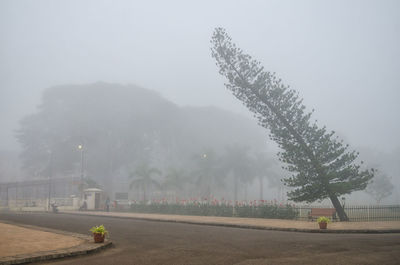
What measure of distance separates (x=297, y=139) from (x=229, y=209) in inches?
305

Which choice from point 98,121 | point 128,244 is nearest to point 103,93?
point 98,121

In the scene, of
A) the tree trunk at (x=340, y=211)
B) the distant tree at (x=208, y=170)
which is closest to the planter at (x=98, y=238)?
the tree trunk at (x=340, y=211)

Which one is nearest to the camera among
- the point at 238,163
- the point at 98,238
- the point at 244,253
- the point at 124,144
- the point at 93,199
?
the point at 244,253

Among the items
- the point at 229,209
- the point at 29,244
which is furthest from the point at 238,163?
the point at 29,244

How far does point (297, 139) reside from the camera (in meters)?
27.8

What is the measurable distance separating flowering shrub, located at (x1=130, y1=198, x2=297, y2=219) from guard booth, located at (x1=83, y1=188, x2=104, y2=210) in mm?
7497

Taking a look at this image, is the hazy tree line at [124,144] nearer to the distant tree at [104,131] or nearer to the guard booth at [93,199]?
the distant tree at [104,131]

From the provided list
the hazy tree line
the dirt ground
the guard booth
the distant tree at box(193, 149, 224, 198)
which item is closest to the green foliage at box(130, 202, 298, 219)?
the guard booth

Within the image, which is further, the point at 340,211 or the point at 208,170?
the point at 208,170

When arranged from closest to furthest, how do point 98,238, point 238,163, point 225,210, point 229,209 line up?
1. point 98,238
2. point 229,209
3. point 225,210
4. point 238,163

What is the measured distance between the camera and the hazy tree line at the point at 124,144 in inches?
2793

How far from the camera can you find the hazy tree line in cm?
7094

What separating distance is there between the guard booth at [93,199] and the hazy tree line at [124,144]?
37.4ft

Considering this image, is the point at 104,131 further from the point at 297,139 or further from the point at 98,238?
the point at 98,238
